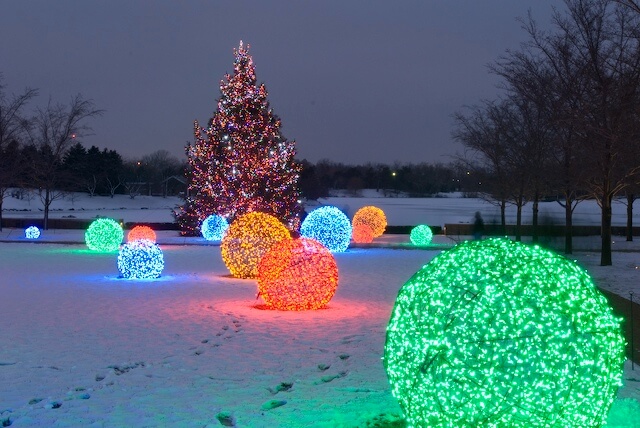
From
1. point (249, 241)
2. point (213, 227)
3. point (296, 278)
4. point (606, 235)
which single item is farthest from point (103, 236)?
point (606, 235)

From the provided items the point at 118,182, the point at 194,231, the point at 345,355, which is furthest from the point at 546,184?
the point at 118,182

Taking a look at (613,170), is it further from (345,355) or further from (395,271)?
(345,355)

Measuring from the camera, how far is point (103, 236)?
973 inches

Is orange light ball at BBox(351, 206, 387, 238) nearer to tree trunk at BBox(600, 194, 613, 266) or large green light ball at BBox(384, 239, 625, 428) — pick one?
tree trunk at BBox(600, 194, 613, 266)

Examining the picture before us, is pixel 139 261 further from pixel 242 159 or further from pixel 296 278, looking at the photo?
pixel 242 159

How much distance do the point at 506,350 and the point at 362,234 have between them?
83.9ft

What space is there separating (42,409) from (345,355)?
348 cm

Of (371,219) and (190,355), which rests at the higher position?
(371,219)

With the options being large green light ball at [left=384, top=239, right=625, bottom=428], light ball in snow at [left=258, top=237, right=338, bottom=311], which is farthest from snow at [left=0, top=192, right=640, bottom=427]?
large green light ball at [left=384, top=239, right=625, bottom=428]

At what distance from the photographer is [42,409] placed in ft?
21.8

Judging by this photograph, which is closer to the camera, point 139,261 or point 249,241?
point 139,261

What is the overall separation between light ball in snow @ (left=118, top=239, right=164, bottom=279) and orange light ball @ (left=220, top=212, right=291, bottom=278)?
1.58 meters

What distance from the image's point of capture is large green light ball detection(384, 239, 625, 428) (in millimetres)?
5086

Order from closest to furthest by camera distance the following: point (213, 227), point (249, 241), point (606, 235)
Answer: point (249, 241) < point (606, 235) < point (213, 227)
